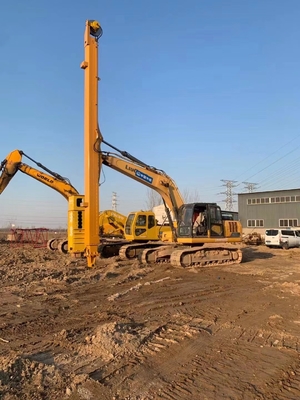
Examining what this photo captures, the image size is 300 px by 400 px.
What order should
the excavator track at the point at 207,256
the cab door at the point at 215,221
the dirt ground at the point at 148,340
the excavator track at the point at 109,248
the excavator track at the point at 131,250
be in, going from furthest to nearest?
the excavator track at the point at 109,248 → the excavator track at the point at 131,250 → the cab door at the point at 215,221 → the excavator track at the point at 207,256 → the dirt ground at the point at 148,340

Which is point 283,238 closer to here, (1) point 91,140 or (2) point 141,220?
(2) point 141,220

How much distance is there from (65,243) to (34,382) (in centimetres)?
1854

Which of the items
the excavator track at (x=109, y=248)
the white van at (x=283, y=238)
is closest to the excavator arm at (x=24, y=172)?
the excavator track at (x=109, y=248)

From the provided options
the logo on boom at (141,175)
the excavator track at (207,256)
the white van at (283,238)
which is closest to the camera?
the excavator track at (207,256)

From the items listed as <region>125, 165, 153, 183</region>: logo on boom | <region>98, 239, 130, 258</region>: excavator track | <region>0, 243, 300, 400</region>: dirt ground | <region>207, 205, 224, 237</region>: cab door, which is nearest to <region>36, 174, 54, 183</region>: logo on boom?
A: <region>98, 239, 130, 258</region>: excavator track

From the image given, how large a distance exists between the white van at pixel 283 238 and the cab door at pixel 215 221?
12.8 m

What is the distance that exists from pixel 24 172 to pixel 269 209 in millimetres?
34045

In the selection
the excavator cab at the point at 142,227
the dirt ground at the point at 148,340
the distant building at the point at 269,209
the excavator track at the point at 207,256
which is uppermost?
the distant building at the point at 269,209

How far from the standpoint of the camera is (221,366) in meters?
5.08

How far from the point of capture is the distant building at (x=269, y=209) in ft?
148

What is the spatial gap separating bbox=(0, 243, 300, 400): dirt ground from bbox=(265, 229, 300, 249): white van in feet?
58.5

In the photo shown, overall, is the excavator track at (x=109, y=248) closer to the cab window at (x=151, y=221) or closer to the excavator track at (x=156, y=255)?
the cab window at (x=151, y=221)

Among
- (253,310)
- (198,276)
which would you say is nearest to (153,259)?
(198,276)

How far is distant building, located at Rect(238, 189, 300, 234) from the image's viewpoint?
4503cm
